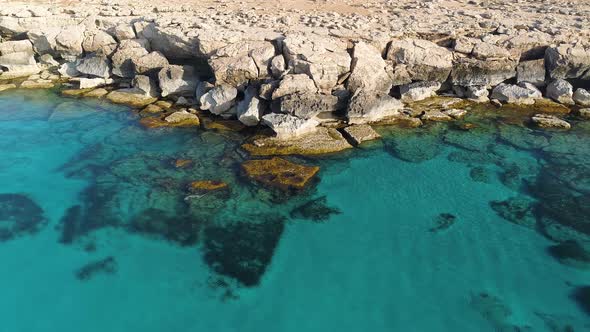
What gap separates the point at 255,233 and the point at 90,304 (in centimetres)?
463

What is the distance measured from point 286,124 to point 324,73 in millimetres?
2949

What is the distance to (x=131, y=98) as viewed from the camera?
2109cm

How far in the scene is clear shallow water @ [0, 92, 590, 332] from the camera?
10.6 m

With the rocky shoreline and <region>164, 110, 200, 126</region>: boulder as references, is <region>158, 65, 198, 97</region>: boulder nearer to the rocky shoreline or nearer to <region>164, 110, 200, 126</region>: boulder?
the rocky shoreline

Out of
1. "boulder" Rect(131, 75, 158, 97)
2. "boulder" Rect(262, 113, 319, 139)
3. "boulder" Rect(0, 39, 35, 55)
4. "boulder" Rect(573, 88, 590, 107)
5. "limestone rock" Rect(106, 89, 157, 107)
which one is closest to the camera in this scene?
"boulder" Rect(262, 113, 319, 139)

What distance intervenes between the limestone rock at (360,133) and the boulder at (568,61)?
8.89m

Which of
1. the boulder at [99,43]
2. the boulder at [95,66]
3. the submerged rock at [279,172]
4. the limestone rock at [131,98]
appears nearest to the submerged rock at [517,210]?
the submerged rock at [279,172]

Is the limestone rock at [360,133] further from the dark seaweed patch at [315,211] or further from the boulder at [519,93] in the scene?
the boulder at [519,93]

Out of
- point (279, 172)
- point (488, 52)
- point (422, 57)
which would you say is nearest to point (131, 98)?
point (279, 172)

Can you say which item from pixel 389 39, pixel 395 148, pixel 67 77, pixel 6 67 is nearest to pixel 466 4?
pixel 389 39

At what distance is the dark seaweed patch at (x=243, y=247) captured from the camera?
11.6m

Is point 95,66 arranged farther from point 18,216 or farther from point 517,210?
point 517,210

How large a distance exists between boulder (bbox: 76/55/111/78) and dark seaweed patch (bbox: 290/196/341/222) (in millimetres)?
14534

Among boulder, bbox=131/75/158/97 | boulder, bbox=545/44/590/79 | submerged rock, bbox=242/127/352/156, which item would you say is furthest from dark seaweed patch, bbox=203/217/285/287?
boulder, bbox=545/44/590/79
